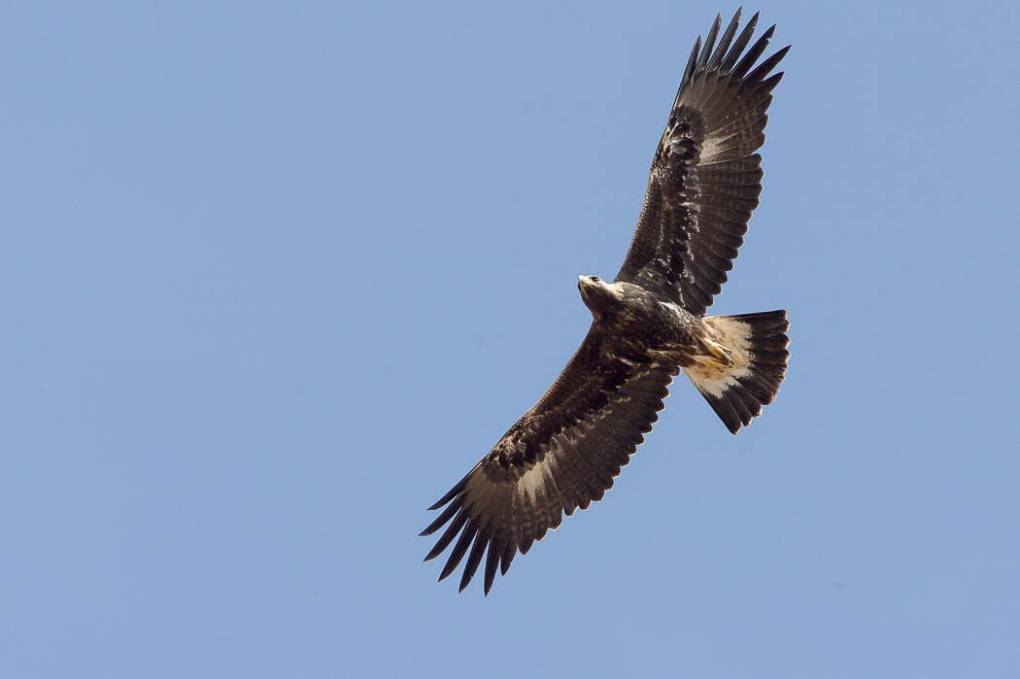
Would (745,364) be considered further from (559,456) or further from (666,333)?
(559,456)

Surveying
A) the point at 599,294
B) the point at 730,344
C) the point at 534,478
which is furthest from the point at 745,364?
the point at 534,478

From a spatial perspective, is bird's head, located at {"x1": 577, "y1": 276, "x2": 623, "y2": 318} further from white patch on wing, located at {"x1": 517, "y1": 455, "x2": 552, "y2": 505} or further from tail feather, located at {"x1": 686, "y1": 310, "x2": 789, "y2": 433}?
white patch on wing, located at {"x1": 517, "y1": 455, "x2": 552, "y2": 505}

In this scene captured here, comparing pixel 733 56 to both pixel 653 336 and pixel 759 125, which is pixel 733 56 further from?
pixel 653 336

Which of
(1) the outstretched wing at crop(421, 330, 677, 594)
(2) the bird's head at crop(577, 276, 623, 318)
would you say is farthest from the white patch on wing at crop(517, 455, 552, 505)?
(2) the bird's head at crop(577, 276, 623, 318)

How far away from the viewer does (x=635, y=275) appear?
16078mm

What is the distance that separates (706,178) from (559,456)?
3.24 meters

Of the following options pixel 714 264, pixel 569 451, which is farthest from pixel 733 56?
pixel 569 451

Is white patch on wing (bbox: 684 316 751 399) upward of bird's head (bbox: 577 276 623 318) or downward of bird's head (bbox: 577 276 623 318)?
downward

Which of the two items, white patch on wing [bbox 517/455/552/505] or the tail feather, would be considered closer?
the tail feather

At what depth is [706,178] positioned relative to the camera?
52.1 ft

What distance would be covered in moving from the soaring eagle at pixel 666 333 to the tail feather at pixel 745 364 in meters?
0.01

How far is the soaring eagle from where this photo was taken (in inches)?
623

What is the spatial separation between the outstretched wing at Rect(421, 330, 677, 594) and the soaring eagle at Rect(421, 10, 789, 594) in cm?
1

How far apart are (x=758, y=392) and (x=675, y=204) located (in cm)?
207
